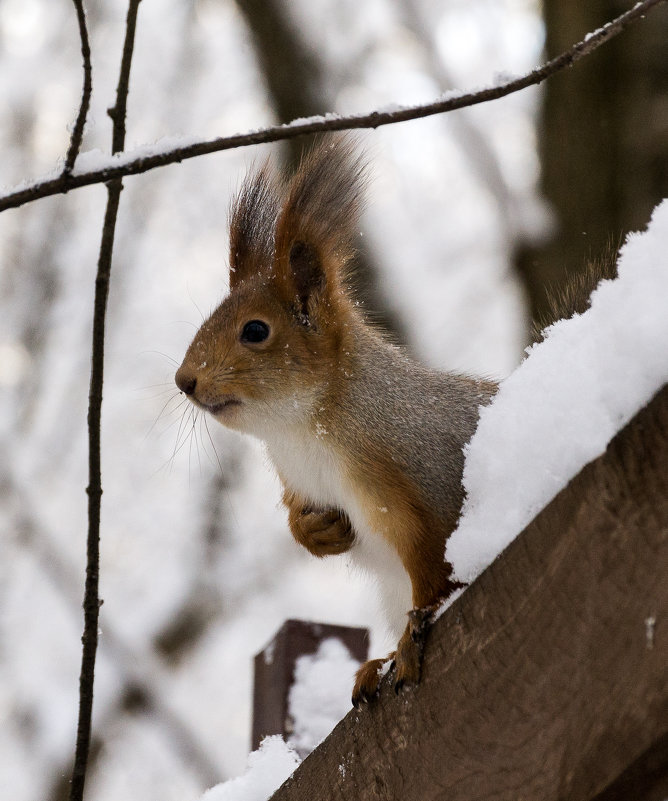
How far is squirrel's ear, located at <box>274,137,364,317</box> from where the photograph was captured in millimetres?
1312

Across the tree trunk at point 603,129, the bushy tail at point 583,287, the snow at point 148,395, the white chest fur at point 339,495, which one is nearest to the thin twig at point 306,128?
the bushy tail at point 583,287

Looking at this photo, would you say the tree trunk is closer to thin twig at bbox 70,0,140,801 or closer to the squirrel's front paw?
the squirrel's front paw

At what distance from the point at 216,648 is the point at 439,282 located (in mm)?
2117

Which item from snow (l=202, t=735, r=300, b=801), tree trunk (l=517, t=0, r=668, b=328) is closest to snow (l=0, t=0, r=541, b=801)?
tree trunk (l=517, t=0, r=668, b=328)

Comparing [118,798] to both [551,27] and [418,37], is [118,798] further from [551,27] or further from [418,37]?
[551,27]

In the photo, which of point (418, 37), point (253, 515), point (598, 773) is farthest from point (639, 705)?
point (253, 515)

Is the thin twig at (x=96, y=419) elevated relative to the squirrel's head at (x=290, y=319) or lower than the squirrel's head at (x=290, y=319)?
lower

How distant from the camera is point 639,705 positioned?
2.34 feet

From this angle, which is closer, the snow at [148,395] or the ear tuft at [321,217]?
the ear tuft at [321,217]

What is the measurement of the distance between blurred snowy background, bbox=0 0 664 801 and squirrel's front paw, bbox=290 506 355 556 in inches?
123

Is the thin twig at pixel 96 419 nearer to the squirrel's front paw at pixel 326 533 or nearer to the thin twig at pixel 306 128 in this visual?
the thin twig at pixel 306 128

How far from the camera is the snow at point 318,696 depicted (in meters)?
1.52

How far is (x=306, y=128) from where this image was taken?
700 millimetres

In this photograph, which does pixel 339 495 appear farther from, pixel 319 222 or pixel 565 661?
pixel 565 661
